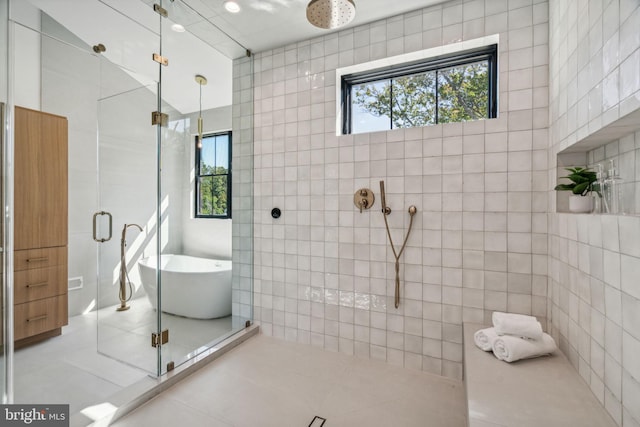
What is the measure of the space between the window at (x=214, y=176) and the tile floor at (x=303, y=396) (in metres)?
1.22

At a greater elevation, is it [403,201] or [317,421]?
[403,201]

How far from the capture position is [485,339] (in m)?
1.68

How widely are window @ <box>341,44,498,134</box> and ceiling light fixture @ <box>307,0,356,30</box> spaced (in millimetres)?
817

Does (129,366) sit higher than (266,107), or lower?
lower

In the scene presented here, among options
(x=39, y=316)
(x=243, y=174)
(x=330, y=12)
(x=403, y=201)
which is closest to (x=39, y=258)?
(x=39, y=316)

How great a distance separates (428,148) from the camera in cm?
213

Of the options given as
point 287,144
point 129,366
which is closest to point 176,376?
point 129,366

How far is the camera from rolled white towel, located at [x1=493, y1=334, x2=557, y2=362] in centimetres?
152

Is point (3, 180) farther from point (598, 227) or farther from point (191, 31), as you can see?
point (598, 227)

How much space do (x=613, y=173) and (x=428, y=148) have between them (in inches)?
39.9

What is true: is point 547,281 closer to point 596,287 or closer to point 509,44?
point 596,287

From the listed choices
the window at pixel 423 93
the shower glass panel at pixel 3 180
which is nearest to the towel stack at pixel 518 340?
the window at pixel 423 93

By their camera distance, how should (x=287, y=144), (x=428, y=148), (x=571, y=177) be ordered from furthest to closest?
(x=287, y=144) → (x=428, y=148) → (x=571, y=177)

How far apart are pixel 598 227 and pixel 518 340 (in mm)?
697
